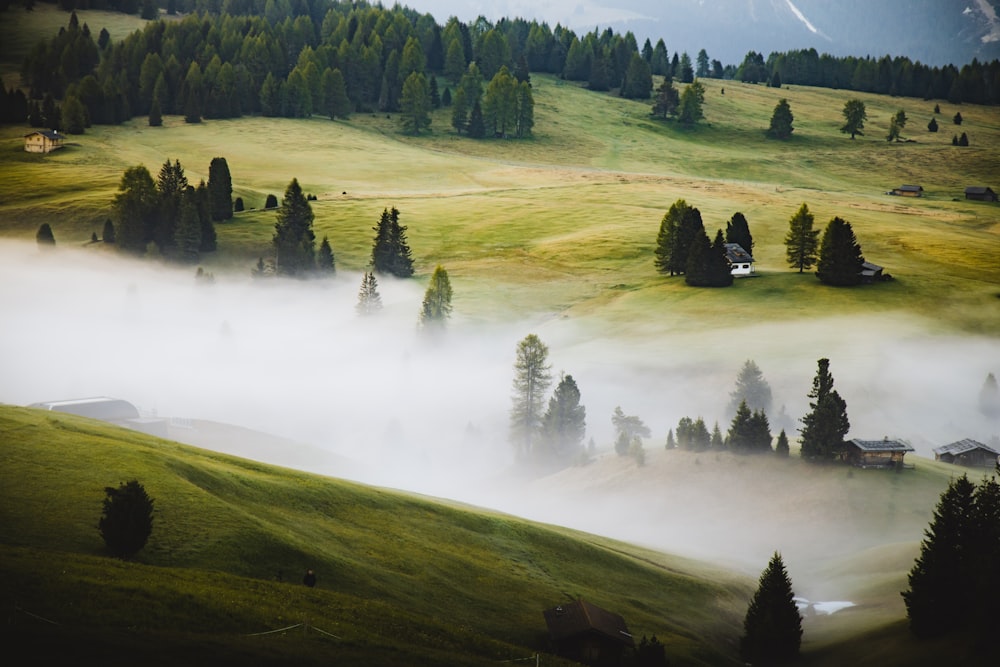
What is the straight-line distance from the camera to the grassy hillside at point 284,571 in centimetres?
3400

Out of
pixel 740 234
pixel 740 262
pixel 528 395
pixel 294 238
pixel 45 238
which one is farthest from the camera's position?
pixel 294 238

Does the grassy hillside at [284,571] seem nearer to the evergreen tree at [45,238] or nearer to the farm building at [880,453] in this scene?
the farm building at [880,453]

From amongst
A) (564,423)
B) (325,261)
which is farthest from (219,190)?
(564,423)

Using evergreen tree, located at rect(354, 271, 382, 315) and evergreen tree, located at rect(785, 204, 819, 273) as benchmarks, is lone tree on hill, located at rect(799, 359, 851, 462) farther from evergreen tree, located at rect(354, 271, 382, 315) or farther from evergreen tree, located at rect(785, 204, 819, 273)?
evergreen tree, located at rect(354, 271, 382, 315)

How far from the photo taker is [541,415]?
120062mm

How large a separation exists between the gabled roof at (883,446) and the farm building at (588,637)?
55.6m

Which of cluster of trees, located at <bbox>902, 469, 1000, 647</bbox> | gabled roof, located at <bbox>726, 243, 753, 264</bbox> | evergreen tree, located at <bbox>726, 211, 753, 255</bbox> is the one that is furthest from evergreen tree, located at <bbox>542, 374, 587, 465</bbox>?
cluster of trees, located at <bbox>902, 469, 1000, 647</bbox>

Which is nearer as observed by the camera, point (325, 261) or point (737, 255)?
point (737, 255)

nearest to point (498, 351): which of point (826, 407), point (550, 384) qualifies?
point (550, 384)

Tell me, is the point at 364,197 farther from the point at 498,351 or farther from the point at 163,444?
the point at 163,444

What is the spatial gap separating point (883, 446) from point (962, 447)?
11009 mm

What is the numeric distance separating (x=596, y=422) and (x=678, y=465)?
18.6m

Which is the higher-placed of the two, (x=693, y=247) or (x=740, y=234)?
(x=740, y=234)

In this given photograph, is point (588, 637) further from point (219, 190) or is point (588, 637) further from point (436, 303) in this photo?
point (219, 190)
